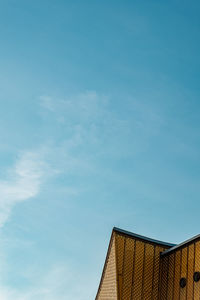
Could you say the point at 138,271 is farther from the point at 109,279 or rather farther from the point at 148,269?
the point at 109,279

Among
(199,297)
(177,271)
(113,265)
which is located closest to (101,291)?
(113,265)

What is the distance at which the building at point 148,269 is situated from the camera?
41.9 m

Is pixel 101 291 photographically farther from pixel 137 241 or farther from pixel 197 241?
pixel 197 241

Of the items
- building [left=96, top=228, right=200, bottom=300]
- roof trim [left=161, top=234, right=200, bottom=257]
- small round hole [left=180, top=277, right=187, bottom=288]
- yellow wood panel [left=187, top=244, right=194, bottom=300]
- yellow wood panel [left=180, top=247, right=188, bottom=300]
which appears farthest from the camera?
roof trim [left=161, top=234, right=200, bottom=257]

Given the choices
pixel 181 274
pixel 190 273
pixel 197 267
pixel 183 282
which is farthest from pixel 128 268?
pixel 197 267

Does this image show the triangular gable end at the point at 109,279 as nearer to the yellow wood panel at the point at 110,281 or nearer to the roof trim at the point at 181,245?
the yellow wood panel at the point at 110,281

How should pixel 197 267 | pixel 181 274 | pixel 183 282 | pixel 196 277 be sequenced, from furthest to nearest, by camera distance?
pixel 181 274 → pixel 183 282 → pixel 197 267 → pixel 196 277

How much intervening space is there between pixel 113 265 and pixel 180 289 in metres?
7.02

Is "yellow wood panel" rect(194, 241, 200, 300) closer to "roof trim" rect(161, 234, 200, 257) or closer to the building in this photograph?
the building

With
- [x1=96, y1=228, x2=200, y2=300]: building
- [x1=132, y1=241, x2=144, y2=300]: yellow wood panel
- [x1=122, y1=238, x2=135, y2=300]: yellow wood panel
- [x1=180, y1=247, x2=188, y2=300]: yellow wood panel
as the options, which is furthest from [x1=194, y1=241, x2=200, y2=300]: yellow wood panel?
[x1=122, y1=238, x2=135, y2=300]: yellow wood panel

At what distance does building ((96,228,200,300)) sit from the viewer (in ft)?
138

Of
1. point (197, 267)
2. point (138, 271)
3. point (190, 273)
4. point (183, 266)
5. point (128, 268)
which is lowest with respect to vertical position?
point (190, 273)

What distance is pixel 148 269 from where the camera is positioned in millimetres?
45875

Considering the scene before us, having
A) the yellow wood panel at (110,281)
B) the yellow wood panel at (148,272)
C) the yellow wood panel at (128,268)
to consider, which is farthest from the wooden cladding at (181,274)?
the yellow wood panel at (110,281)
